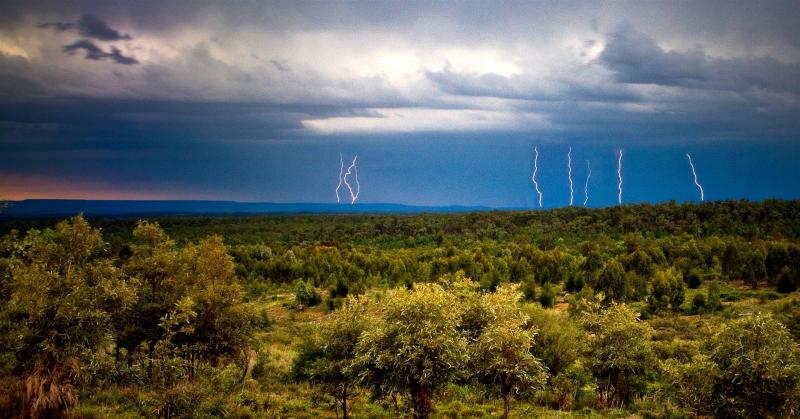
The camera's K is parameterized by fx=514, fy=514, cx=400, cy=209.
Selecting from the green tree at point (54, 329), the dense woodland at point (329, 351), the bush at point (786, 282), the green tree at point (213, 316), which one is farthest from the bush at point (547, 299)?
the green tree at point (54, 329)

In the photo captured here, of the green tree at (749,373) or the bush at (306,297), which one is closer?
the green tree at (749,373)

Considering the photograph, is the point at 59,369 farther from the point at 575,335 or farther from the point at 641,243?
→ the point at 641,243

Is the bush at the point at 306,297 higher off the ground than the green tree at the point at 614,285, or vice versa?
the green tree at the point at 614,285

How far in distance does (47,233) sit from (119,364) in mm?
8668

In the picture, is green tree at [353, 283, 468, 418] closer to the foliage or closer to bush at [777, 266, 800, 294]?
the foliage

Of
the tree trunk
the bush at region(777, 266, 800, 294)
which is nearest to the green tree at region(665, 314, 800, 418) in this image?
the tree trunk

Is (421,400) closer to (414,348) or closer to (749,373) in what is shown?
(414,348)

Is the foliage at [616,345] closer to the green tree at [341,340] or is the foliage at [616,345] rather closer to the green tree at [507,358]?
the green tree at [507,358]

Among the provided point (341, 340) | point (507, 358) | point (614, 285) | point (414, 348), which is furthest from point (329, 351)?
point (614, 285)

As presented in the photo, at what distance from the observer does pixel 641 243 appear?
368ft

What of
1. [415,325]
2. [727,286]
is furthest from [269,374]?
→ [727,286]

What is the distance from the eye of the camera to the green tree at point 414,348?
74.4ft

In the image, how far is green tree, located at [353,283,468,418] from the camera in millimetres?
22672

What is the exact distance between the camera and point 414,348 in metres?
22.6
